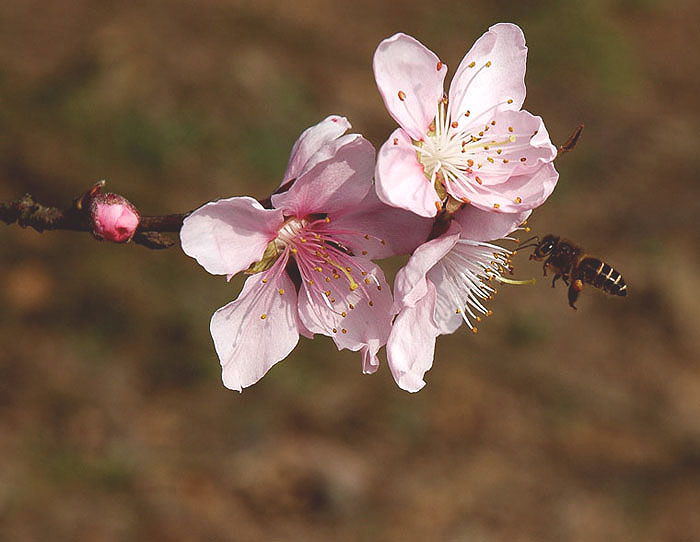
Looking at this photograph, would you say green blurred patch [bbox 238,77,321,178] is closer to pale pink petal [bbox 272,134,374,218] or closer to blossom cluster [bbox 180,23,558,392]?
blossom cluster [bbox 180,23,558,392]

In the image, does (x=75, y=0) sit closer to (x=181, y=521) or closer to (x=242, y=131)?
(x=242, y=131)

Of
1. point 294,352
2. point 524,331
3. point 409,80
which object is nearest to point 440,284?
point 409,80

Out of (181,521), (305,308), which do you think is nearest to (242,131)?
(181,521)

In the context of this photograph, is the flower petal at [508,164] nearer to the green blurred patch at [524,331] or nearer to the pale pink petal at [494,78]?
the pale pink petal at [494,78]

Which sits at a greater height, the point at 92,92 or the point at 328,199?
the point at 328,199

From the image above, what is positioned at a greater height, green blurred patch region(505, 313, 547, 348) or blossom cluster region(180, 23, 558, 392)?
blossom cluster region(180, 23, 558, 392)

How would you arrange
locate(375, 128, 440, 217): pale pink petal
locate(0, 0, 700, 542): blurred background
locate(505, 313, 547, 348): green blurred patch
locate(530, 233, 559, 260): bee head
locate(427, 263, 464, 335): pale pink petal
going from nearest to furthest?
locate(375, 128, 440, 217): pale pink petal → locate(427, 263, 464, 335): pale pink petal → locate(530, 233, 559, 260): bee head → locate(0, 0, 700, 542): blurred background → locate(505, 313, 547, 348): green blurred patch

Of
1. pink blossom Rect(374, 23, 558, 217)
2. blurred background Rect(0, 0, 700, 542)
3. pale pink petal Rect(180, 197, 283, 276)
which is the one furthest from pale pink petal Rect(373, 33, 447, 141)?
blurred background Rect(0, 0, 700, 542)

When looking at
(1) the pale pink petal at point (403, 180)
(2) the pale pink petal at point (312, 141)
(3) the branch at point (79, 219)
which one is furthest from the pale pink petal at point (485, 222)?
(3) the branch at point (79, 219)
